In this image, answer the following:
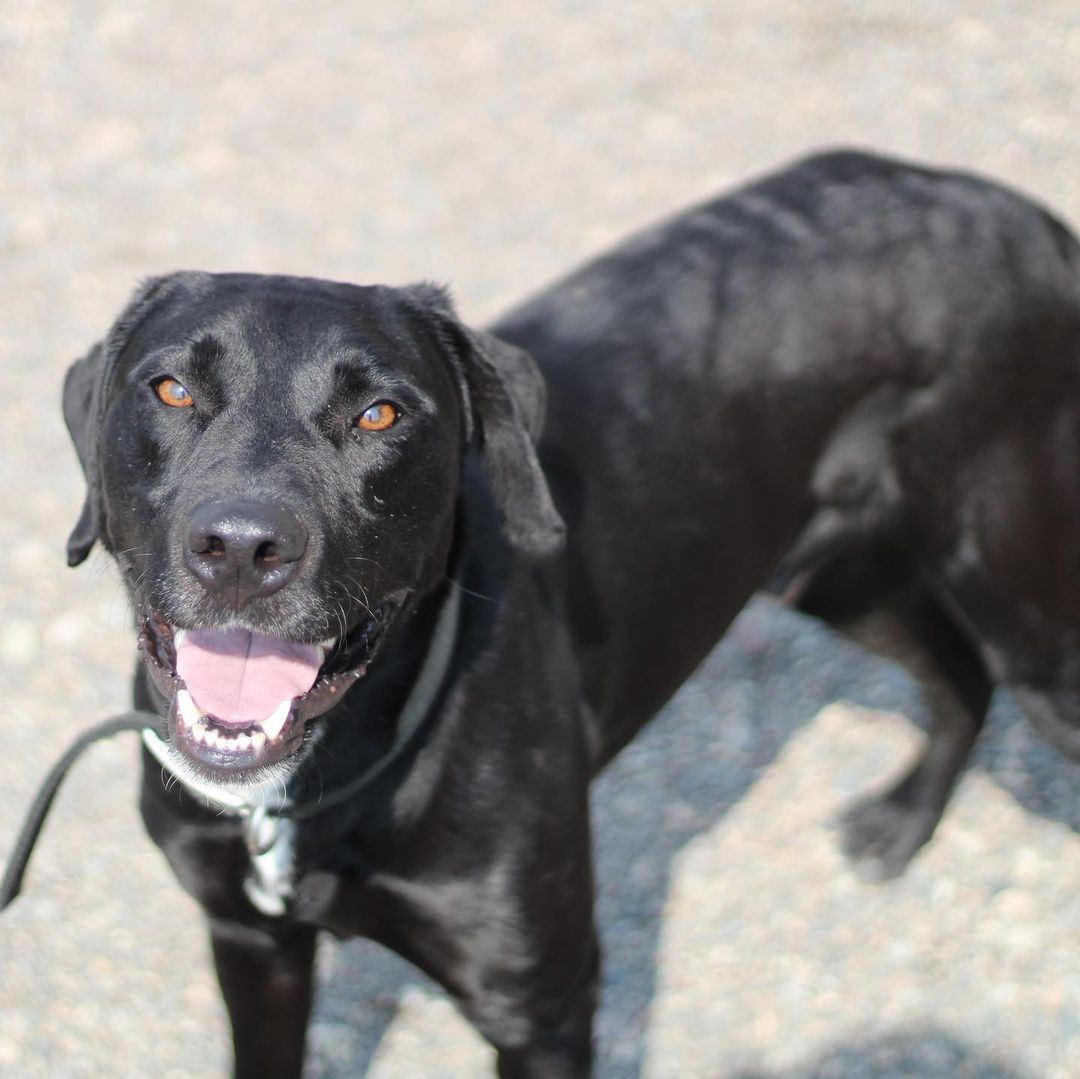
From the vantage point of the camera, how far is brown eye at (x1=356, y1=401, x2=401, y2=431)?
8.11ft

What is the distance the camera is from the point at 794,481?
3191 millimetres

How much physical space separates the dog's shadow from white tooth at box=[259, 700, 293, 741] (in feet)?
4.35

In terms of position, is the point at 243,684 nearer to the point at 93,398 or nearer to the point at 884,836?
the point at 93,398

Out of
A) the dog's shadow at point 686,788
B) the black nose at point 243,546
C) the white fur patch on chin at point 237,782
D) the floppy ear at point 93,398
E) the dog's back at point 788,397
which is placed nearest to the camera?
the black nose at point 243,546

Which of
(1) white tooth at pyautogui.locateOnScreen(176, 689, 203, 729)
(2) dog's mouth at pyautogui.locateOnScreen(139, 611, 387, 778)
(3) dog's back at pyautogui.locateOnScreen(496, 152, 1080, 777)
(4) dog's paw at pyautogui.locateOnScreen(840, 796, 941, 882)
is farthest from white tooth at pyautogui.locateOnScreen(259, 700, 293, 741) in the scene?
(4) dog's paw at pyautogui.locateOnScreen(840, 796, 941, 882)

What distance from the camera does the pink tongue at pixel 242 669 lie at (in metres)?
2.46

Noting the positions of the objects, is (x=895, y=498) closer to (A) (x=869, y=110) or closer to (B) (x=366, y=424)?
(B) (x=366, y=424)

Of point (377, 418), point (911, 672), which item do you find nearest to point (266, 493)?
point (377, 418)

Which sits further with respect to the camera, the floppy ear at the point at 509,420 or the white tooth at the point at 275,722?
the floppy ear at the point at 509,420

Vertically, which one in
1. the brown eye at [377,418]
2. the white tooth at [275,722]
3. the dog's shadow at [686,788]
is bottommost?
the dog's shadow at [686,788]

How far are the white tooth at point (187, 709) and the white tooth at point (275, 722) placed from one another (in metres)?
0.10

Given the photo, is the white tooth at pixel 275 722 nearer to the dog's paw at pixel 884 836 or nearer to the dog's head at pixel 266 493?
the dog's head at pixel 266 493

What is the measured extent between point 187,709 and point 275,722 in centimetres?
15

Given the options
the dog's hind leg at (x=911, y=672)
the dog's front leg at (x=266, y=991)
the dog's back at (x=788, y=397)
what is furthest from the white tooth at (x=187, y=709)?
the dog's hind leg at (x=911, y=672)
